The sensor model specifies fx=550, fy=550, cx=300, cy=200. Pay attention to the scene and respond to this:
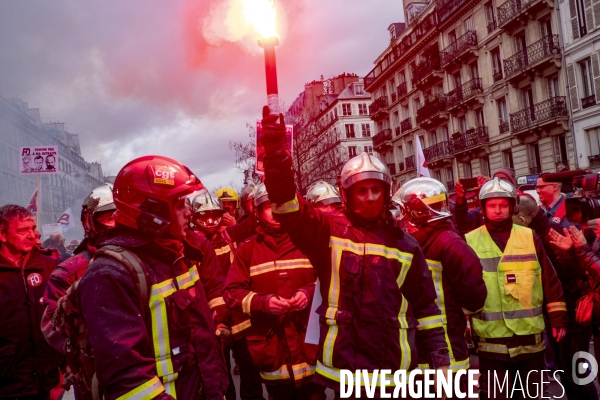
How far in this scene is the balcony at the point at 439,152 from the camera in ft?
123

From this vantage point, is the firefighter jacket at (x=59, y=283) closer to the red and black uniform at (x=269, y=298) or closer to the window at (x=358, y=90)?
the red and black uniform at (x=269, y=298)

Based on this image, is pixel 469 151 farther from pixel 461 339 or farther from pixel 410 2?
pixel 461 339

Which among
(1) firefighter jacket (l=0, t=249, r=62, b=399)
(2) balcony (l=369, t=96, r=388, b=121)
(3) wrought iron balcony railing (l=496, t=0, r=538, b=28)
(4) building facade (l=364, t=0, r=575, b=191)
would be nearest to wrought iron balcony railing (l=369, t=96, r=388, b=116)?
(2) balcony (l=369, t=96, r=388, b=121)

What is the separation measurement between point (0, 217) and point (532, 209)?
16.7ft

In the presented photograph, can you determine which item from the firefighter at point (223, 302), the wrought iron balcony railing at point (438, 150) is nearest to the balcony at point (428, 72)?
the wrought iron balcony railing at point (438, 150)

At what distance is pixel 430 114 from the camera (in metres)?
39.4

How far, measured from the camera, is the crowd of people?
8.18 ft

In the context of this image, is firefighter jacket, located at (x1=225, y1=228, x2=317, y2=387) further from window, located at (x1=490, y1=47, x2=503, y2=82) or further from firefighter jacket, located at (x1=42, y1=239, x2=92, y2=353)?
window, located at (x1=490, y1=47, x2=503, y2=82)

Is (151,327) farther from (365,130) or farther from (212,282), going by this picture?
(365,130)

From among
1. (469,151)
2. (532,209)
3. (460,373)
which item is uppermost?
(469,151)

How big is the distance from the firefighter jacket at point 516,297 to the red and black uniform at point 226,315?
6.50 feet

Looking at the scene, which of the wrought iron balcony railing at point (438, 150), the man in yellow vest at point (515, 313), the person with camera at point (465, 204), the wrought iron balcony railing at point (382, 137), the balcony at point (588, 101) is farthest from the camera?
the wrought iron balcony railing at point (382, 137)

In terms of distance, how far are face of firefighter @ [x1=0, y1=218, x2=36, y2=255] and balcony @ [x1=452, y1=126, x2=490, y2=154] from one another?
31647mm

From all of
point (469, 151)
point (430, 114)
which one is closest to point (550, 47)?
point (469, 151)
